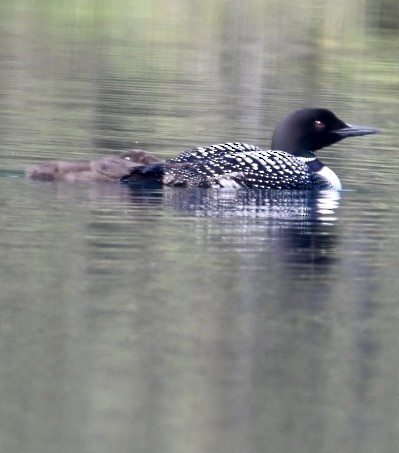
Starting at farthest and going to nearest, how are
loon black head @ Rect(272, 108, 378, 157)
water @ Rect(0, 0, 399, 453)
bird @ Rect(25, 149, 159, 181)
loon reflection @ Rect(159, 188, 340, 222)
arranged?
loon black head @ Rect(272, 108, 378, 157), bird @ Rect(25, 149, 159, 181), loon reflection @ Rect(159, 188, 340, 222), water @ Rect(0, 0, 399, 453)

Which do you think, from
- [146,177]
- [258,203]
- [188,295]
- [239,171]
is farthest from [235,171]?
[188,295]

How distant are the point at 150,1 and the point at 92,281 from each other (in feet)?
69.7

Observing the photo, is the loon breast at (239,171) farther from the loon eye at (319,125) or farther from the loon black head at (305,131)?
the loon eye at (319,125)

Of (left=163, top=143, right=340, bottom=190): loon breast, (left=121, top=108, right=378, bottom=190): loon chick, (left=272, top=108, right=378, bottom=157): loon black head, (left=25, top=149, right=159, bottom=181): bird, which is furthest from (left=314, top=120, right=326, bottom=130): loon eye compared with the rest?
(left=25, top=149, right=159, bottom=181): bird

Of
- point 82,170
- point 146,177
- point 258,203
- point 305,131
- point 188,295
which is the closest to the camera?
point 188,295

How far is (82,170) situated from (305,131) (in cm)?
181

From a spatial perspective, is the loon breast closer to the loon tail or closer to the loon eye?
the loon tail

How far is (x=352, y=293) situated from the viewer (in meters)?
7.84

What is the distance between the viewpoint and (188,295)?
7.56 m

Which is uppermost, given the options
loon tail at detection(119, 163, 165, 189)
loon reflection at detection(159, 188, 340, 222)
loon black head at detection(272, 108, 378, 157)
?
loon black head at detection(272, 108, 378, 157)

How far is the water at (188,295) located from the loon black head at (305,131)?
332mm

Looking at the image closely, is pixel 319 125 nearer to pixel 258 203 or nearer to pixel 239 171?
pixel 239 171

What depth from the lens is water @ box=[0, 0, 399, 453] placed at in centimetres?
586

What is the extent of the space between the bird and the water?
A: 0.34ft
